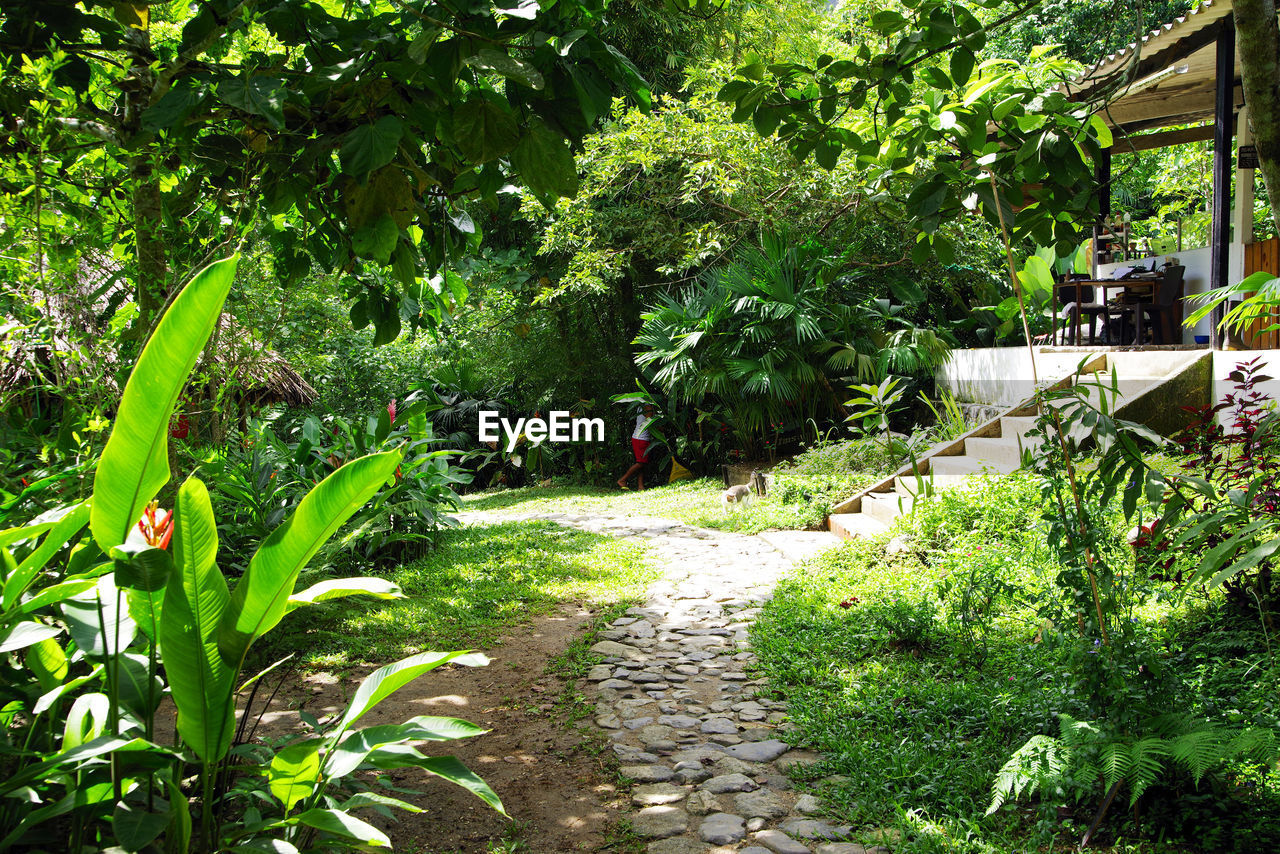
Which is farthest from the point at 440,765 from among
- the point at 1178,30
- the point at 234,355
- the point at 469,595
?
the point at 1178,30

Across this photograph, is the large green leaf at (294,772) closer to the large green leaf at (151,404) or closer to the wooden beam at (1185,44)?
the large green leaf at (151,404)

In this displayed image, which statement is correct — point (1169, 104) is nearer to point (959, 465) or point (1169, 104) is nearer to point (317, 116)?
point (959, 465)

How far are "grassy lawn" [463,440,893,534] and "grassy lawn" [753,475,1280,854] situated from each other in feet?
7.57

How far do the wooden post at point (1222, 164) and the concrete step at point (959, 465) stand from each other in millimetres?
1841

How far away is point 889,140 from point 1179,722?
192cm

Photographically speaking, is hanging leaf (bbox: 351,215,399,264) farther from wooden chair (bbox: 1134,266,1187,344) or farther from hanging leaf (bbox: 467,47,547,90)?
wooden chair (bbox: 1134,266,1187,344)

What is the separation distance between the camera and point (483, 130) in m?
2.00

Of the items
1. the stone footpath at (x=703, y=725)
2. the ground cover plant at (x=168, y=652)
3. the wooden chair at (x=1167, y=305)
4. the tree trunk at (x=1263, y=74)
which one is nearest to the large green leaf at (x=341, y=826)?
the ground cover plant at (x=168, y=652)

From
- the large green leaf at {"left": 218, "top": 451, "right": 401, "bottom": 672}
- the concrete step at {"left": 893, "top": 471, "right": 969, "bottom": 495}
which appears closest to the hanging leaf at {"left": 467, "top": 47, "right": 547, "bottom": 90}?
the large green leaf at {"left": 218, "top": 451, "right": 401, "bottom": 672}

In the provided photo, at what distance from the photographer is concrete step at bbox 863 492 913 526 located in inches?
247

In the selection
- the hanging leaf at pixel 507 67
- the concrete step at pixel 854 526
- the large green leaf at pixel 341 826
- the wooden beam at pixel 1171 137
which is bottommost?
the concrete step at pixel 854 526

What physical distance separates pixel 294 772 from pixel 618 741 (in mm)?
1586

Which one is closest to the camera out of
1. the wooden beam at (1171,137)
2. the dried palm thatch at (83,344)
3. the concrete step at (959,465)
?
the dried palm thatch at (83,344)

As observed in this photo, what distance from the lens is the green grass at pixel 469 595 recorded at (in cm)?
434
